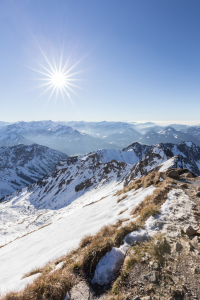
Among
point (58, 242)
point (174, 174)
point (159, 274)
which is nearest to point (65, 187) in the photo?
point (58, 242)

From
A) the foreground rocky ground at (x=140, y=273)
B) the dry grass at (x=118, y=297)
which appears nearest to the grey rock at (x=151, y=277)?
the foreground rocky ground at (x=140, y=273)

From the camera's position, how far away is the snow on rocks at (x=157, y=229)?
4848 millimetres

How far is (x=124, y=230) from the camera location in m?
6.62

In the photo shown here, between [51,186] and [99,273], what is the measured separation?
173772mm

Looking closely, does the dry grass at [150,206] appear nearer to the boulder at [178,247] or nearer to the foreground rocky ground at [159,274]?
the foreground rocky ground at [159,274]

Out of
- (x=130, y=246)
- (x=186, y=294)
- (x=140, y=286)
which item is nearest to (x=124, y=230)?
(x=130, y=246)

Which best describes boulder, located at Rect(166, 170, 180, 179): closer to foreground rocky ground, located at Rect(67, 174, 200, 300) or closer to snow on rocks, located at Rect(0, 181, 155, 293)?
snow on rocks, located at Rect(0, 181, 155, 293)

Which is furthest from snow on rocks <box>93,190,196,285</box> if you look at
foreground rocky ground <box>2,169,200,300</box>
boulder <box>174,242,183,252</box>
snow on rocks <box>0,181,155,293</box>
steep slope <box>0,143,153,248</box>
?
steep slope <box>0,143,153,248</box>

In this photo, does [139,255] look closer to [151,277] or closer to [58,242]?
[151,277]

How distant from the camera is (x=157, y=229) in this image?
6.74 meters

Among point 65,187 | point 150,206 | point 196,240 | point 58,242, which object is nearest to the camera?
point 196,240

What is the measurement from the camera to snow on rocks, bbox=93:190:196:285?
15.9 feet

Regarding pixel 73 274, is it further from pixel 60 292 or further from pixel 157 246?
pixel 157 246

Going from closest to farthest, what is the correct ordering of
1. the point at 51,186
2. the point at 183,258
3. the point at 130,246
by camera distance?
1. the point at 183,258
2. the point at 130,246
3. the point at 51,186
